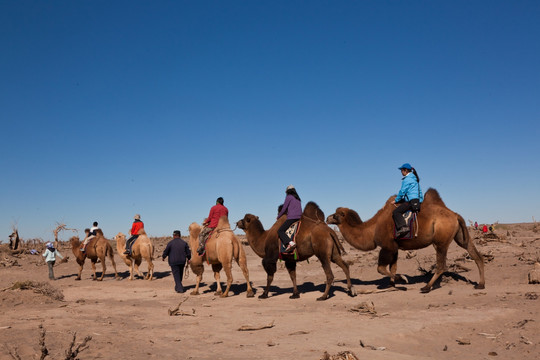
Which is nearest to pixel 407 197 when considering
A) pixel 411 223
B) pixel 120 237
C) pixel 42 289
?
pixel 411 223

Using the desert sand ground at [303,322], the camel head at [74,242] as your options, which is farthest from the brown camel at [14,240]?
the desert sand ground at [303,322]

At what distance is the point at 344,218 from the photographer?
1234cm

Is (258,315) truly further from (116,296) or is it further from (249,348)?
(116,296)

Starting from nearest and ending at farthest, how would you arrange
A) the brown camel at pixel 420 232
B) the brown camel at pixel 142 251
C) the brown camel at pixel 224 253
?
the brown camel at pixel 420 232 → the brown camel at pixel 224 253 → the brown camel at pixel 142 251

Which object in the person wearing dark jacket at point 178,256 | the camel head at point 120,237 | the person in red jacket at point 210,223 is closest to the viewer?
the person in red jacket at point 210,223

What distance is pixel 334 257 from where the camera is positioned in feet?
37.4

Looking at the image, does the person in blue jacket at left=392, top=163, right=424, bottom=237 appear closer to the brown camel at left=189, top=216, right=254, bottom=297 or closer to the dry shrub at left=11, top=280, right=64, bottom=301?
the brown camel at left=189, top=216, right=254, bottom=297

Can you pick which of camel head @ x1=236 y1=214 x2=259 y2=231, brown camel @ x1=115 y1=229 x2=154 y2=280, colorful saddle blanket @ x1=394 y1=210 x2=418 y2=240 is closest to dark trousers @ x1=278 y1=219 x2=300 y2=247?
camel head @ x1=236 y1=214 x2=259 y2=231

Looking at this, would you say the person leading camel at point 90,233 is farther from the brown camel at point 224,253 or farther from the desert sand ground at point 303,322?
the brown camel at point 224,253

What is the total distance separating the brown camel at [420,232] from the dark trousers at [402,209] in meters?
0.31

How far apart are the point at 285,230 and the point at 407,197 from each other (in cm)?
329

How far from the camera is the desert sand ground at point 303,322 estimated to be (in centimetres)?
623

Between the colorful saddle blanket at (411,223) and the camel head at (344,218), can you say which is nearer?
the colorful saddle blanket at (411,223)

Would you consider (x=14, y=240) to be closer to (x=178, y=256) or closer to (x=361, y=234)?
(x=178, y=256)
